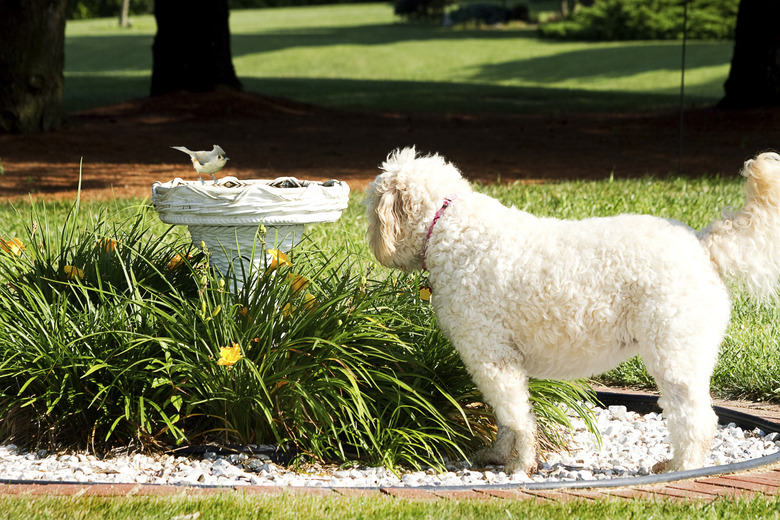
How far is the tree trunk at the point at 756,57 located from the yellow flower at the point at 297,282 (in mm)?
13639

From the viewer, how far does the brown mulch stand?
37.1 ft

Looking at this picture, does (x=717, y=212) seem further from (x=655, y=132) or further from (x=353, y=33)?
(x=353, y=33)

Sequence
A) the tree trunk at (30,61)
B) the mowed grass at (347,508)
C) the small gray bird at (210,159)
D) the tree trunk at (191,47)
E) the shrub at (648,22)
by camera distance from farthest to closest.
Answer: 1. the shrub at (648,22)
2. the tree trunk at (191,47)
3. the tree trunk at (30,61)
4. the small gray bird at (210,159)
5. the mowed grass at (347,508)

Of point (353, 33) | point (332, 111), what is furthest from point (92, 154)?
point (353, 33)

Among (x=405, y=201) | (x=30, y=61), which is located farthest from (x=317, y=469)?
(x=30, y=61)

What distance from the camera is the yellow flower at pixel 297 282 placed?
3877 mm

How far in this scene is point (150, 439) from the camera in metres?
3.81

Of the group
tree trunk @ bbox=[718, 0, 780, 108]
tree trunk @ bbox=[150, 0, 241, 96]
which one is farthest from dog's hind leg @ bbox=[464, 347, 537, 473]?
tree trunk @ bbox=[150, 0, 241, 96]

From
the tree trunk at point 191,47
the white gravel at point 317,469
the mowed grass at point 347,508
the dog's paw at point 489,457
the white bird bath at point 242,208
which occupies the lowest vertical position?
the white gravel at point 317,469

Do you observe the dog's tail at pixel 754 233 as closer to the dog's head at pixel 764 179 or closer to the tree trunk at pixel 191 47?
the dog's head at pixel 764 179

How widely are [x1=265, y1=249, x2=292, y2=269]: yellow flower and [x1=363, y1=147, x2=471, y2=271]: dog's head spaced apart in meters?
0.44

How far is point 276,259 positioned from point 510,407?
1185 millimetres

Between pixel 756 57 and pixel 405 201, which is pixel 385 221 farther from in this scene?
pixel 756 57

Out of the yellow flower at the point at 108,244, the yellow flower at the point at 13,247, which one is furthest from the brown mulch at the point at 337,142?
the yellow flower at the point at 108,244
